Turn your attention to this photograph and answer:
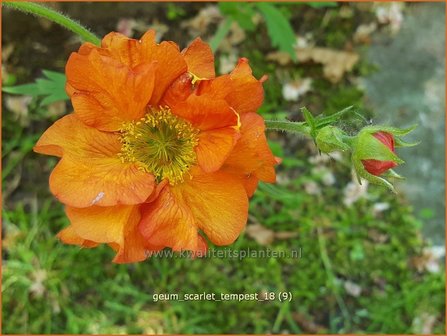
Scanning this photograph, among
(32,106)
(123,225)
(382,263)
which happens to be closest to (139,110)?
(123,225)

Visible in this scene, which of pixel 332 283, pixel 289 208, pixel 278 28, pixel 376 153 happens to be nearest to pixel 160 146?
pixel 376 153

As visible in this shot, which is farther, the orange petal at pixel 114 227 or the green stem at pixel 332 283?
the green stem at pixel 332 283

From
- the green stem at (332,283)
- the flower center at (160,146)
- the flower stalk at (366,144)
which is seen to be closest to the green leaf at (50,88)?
the flower center at (160,146)

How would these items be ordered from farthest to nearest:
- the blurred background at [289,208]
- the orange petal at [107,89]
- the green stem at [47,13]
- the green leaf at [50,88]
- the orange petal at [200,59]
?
1. the blurred background at [289,208]
2. the green leaf at [50,88]
3. the green stem at [47,13]
4. the orange petal at [200,59]
5. the orange petal at [107,89]

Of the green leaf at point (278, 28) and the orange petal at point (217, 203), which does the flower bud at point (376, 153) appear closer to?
the orange petal at point (217, 203)

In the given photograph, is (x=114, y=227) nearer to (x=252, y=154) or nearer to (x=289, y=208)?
(x=252, y=154)

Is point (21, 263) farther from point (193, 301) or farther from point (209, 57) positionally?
point (209, 57)
